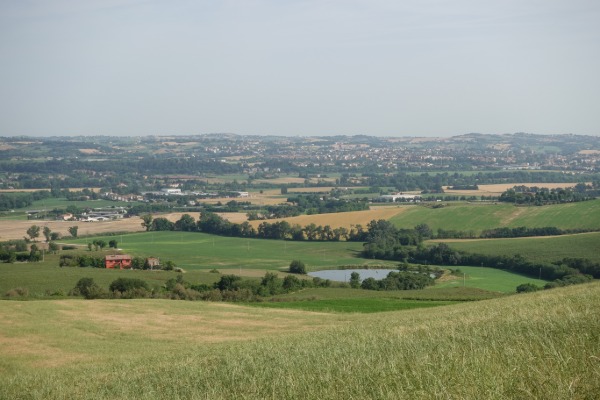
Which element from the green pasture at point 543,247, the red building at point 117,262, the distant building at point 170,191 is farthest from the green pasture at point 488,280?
the distant building at point 170,191

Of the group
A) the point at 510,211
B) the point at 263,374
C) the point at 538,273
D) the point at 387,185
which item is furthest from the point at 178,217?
the point at 263,374

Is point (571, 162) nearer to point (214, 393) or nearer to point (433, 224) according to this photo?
point (433, 224)

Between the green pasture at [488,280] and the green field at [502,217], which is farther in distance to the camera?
the green field at [502,217]

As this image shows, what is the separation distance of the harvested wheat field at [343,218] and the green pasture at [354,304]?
120ft

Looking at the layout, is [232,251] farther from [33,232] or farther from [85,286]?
[85,286]

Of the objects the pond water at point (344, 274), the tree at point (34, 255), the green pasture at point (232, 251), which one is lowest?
the green pasture at point (232, 251)

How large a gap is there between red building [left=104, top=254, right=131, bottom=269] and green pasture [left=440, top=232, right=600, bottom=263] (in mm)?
27355

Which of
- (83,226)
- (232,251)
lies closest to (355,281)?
(232,251)

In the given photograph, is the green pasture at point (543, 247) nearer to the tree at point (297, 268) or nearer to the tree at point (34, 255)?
the tree at point (297, 268)

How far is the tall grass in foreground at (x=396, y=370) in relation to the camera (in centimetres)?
746

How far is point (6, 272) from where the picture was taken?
48.3 meters

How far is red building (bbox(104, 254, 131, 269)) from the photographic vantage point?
55.2 m

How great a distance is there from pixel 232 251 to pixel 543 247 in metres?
27.7

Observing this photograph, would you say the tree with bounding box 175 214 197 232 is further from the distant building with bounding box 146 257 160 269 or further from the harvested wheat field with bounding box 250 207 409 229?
the distant building with bounding box 146 257 160 269
